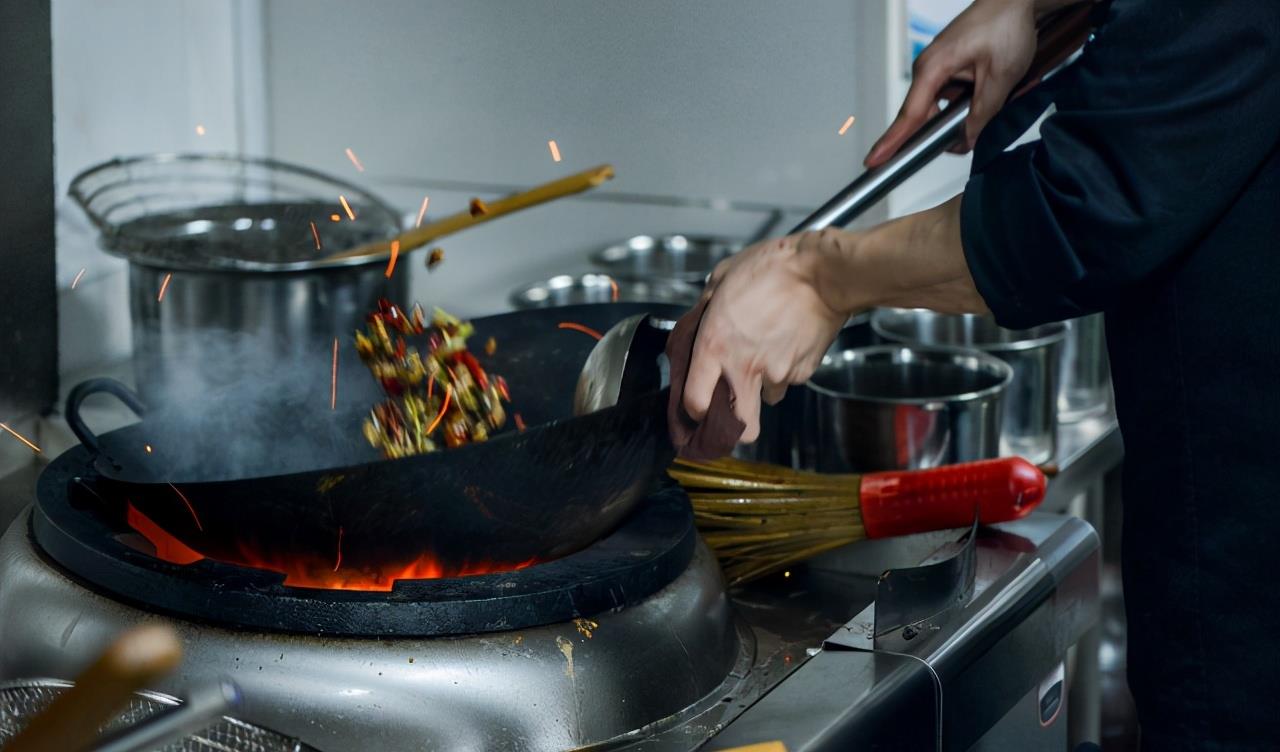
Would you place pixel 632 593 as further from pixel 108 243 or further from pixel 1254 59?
pixel 108 243

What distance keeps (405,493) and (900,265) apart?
1.28 feet

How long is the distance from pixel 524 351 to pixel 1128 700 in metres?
1.90

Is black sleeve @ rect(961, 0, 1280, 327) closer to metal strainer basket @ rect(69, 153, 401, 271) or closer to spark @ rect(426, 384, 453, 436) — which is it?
spark @ rect(426, 384, 453, 436)

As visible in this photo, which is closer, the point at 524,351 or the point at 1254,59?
the point at 1254,59

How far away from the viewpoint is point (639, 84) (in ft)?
5.00

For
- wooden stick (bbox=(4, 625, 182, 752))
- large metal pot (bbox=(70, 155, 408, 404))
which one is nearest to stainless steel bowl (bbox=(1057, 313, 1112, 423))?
large metal pot (bbox=(70, 155, 408, 404))

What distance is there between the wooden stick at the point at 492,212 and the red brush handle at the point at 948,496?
46 cm

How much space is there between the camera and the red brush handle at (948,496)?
1.29 m

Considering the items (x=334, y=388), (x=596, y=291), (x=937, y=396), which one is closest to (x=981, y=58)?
(x=937, y=396)

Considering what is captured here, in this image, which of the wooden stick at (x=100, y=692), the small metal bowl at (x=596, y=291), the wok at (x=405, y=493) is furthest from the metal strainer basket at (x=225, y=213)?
the wooden stick at (x=100, y=692)

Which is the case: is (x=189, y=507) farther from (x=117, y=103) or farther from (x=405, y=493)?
(x=117, y=103)

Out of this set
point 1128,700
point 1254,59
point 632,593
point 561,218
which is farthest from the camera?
point 1128,700

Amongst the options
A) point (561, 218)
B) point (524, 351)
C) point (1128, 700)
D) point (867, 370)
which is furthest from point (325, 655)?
point (1128, 700)

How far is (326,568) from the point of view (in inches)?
38.1
